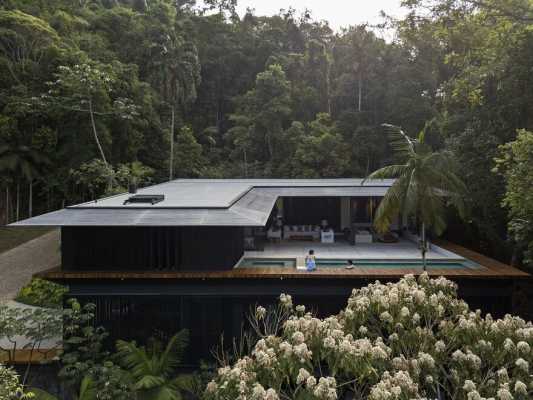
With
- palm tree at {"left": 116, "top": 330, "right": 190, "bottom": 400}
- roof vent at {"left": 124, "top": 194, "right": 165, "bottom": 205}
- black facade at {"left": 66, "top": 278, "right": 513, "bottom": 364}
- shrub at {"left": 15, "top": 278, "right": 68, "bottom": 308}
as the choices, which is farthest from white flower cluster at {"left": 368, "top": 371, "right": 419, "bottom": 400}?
shrub at {"left": 15, "top": 278, "right": 68, "bottom": 308}

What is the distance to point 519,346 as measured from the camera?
5457 mm

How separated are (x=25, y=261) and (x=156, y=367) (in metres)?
13.6

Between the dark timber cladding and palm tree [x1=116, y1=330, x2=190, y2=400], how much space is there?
1.79 m

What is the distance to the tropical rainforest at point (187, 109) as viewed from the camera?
2216 cm

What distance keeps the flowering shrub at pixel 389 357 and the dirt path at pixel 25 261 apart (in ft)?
A: 48.3

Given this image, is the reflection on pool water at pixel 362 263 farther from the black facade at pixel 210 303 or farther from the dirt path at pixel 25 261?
the dirt path at pixel 25 261

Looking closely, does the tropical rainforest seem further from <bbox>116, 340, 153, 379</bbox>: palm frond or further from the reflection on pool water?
<bbox>116, 340, 153, 379</bbox>: palm frond

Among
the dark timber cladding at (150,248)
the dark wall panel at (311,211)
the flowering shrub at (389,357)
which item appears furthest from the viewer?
the dark wall panel at (311,211)

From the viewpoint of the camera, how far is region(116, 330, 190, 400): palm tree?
9.05 metres

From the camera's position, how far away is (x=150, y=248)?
10.9 meters

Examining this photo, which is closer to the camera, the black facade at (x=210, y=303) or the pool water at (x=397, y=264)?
the black facade at (x=210, y=303)

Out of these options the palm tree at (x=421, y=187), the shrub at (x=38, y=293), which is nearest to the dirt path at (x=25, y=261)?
the shrub at (x=38, y=293)

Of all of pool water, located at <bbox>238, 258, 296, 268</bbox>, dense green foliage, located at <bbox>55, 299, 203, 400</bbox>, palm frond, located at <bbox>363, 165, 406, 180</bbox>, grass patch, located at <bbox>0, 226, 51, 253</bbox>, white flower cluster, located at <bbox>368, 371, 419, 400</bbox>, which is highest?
palm frond, located at <bbox>363, 165, 406, 180</bbox>

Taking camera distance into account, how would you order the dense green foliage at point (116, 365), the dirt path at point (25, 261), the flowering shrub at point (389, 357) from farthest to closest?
the dirt path at point (25, 261)
the dense green foliage at point (116, 365)
the flowering shrub at point (389, 357)
